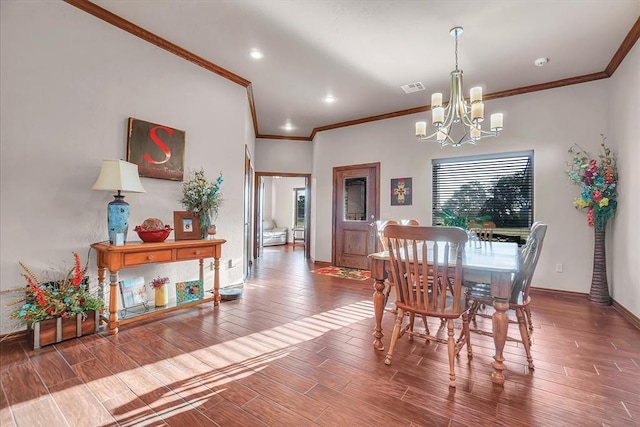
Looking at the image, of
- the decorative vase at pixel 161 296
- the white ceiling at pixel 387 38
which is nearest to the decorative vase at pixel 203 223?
the decorative vase at pixel 161 296

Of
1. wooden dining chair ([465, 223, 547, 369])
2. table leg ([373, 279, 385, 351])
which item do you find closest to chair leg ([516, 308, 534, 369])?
wooden dining chair ([465, 223, 547, 369])

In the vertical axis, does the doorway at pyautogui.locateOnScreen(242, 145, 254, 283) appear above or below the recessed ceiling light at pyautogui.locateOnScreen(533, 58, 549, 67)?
below

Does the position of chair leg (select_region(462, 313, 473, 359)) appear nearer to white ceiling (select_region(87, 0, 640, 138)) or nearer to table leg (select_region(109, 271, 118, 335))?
white ceiling (select_region(87, 0, 640, 138))

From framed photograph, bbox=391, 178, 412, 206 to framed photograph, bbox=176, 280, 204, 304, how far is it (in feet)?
11.8

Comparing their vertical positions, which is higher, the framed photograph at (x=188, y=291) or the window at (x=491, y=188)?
the window at (x=491, y=188)

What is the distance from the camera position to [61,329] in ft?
7.64

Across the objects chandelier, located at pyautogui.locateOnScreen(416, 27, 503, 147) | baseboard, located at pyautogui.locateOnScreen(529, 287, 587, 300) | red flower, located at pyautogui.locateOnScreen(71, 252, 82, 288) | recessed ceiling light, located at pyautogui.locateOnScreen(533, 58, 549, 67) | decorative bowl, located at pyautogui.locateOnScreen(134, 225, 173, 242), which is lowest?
baseboard, located at pyautogui.locateOnScreen(529, 287, 587, 300)

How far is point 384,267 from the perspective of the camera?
226 centimetres

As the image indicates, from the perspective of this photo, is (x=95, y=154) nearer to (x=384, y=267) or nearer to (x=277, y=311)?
(x=277, y=311)

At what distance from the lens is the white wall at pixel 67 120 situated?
2.31 meters

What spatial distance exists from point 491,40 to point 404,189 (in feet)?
8.45

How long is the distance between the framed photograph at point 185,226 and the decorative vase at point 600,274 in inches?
193

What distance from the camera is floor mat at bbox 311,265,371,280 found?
5074 mm

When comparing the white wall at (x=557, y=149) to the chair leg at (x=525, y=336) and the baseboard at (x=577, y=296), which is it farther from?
the chair leg at (x=525, y=336)
